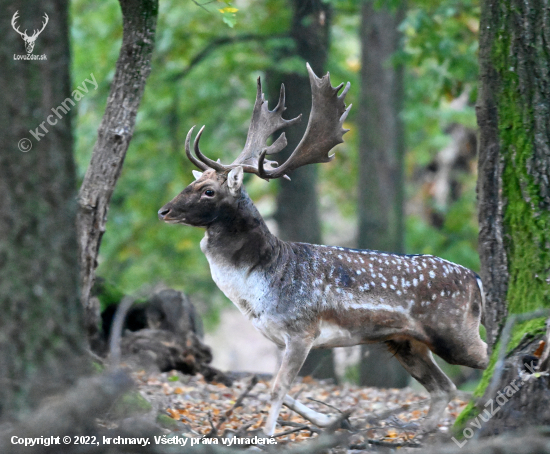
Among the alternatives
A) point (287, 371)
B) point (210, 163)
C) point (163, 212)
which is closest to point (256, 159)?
point (210, 163)

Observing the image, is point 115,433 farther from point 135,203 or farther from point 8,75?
point 135,203

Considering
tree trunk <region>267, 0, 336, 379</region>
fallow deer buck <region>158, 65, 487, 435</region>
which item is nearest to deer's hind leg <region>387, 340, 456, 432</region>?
fallow deer buck <region>158, 65, 487, 435</region>

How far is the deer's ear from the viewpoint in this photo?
684 centimetres

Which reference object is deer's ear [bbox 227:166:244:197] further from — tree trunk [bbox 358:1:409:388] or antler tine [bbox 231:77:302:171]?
tree trunk [bbox 358:1:409:388]

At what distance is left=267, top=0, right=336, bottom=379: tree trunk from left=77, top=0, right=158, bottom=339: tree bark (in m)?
5.06

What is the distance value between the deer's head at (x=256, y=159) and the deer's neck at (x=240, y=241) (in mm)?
77

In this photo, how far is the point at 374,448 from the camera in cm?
523

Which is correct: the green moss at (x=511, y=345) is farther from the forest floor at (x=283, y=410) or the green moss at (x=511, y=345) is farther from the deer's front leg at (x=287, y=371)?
the deer's front leg at (x=287, y=371)

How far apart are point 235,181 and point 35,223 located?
10.6 feet

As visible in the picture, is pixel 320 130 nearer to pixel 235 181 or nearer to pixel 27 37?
pixel 235 181

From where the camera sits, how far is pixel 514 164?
5.58m

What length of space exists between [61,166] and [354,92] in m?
12.5

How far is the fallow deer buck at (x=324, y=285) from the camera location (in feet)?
21.7

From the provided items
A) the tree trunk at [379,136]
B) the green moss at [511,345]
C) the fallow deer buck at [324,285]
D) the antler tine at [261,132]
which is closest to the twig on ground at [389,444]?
the green moss at [511,345]
